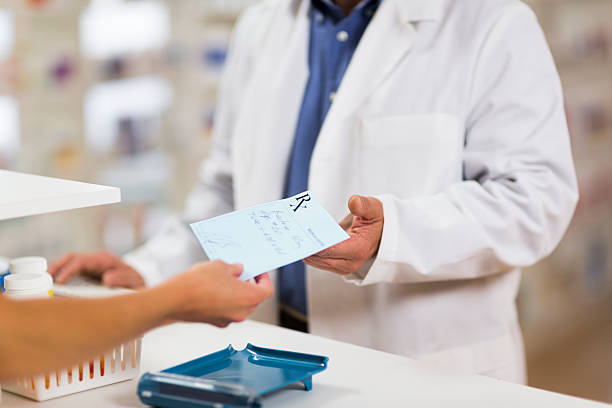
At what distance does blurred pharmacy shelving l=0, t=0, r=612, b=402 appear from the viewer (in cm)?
278

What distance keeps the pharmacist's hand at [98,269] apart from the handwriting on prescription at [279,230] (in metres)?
0.56

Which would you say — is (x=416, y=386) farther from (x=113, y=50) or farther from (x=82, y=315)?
(x=113, y=50)

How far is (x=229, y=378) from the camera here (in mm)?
1053

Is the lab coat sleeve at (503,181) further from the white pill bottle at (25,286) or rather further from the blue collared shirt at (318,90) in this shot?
the white pill bottle at (25,286)

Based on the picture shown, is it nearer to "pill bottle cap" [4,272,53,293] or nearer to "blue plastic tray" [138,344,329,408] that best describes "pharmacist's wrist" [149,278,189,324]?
"blue plastic tray" [138,344,329,408]

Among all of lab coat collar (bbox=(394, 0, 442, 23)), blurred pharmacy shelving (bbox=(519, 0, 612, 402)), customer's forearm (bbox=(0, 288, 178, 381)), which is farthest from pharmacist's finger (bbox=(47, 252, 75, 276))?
blurred pharmacy shelving (bbox=(519, 0, 612, 402))

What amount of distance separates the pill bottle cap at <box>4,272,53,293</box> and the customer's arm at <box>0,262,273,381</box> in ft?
1.00

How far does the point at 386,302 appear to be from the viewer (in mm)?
1553

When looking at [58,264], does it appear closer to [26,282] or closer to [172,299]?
[26,282]

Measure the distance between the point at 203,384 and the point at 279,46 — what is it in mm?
1024

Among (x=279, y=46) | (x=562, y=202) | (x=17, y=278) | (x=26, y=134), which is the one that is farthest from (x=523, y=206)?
(x=26, y=134)

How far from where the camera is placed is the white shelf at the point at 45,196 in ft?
3.32

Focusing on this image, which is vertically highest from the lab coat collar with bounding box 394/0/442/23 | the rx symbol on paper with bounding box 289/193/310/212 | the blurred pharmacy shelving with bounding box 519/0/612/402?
the lab coat collar with bounding box 394/0/442/23

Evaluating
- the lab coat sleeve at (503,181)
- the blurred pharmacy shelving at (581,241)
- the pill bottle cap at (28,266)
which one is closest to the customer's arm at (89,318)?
the pill bottle cap at (28,266)
